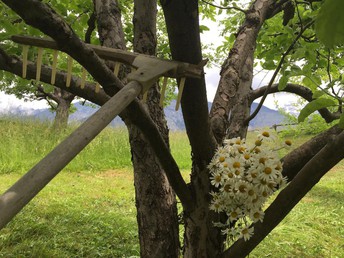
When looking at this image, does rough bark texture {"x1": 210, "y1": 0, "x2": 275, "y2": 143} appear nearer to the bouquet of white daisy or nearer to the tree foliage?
the tree foliage

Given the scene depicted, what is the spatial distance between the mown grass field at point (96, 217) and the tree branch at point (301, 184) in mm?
2931

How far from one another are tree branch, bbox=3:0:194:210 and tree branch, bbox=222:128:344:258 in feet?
1.78

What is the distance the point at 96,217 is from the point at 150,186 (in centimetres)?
336

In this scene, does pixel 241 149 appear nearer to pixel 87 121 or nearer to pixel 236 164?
pixel 236 164

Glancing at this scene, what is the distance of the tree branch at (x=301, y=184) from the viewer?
1.73 m

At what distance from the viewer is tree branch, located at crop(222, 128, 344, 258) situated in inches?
68.2

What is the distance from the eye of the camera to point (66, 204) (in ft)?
21.4

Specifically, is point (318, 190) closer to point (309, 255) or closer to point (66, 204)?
point (309, 255)

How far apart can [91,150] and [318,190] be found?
7008 mm

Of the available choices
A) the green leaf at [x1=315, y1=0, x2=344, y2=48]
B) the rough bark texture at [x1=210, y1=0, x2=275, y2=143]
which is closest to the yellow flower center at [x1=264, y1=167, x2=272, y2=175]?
the rough bark texture at [x1=210, y1=0, x2=275, y2=143]

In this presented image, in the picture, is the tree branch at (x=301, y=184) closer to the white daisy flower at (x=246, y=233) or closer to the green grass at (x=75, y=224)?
the white daisy flower at (x=246, y=233)

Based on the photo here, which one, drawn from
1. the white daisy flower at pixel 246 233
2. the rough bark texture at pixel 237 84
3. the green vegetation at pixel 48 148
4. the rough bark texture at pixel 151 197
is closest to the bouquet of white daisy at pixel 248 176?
the white daisy flower at pixel 246 233

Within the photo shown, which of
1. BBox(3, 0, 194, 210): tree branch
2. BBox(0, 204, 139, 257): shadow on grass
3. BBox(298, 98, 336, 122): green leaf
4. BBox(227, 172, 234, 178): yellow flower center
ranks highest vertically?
BBox(3, 0, 194, 210): tree branch

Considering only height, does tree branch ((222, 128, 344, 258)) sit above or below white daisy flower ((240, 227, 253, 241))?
→ above
